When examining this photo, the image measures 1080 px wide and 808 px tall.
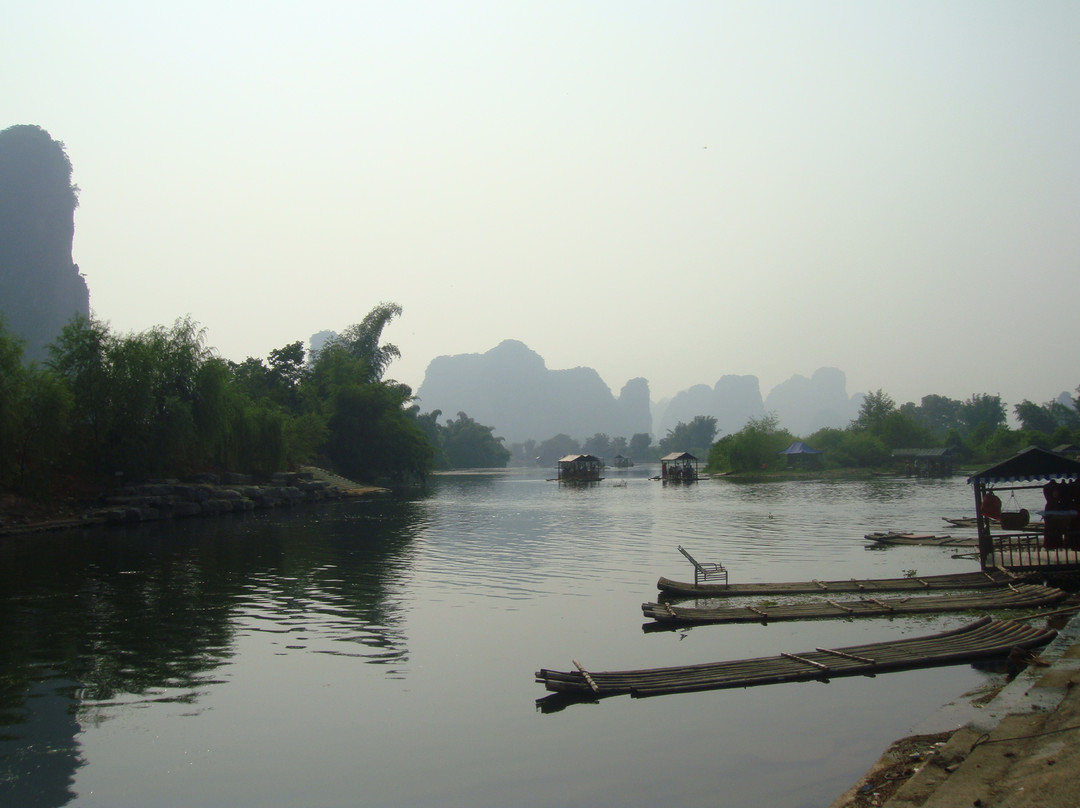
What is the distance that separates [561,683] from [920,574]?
45.6ft

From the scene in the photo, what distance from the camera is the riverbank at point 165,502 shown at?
32.6 m

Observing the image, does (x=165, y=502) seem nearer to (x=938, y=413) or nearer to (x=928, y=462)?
(x=928, y=462)

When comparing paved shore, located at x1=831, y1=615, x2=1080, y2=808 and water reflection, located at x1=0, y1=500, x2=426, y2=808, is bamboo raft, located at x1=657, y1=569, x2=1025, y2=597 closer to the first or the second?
water reflection, located at x1=0, y1=500, x2=426, y2=808

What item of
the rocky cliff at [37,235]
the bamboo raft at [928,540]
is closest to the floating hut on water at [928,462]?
the bamboo raft at [928,540]

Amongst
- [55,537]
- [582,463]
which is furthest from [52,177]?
[55,537]

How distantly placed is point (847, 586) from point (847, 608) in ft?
8.60

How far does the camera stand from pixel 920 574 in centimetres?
2031

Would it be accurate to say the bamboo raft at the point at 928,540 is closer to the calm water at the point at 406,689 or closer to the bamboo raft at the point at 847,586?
the calm water at the point at 406,689

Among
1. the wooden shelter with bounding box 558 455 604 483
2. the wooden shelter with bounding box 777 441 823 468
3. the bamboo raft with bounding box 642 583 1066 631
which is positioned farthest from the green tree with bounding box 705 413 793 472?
the bamboo raft with bounding box 642 583 1066 631

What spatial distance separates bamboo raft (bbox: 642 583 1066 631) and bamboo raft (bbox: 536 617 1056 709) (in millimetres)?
2410

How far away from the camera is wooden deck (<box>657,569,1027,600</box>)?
54.9 feet

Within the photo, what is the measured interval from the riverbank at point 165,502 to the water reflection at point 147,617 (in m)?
2.43

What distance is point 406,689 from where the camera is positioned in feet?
37.9

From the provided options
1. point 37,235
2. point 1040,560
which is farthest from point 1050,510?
point 37,235
